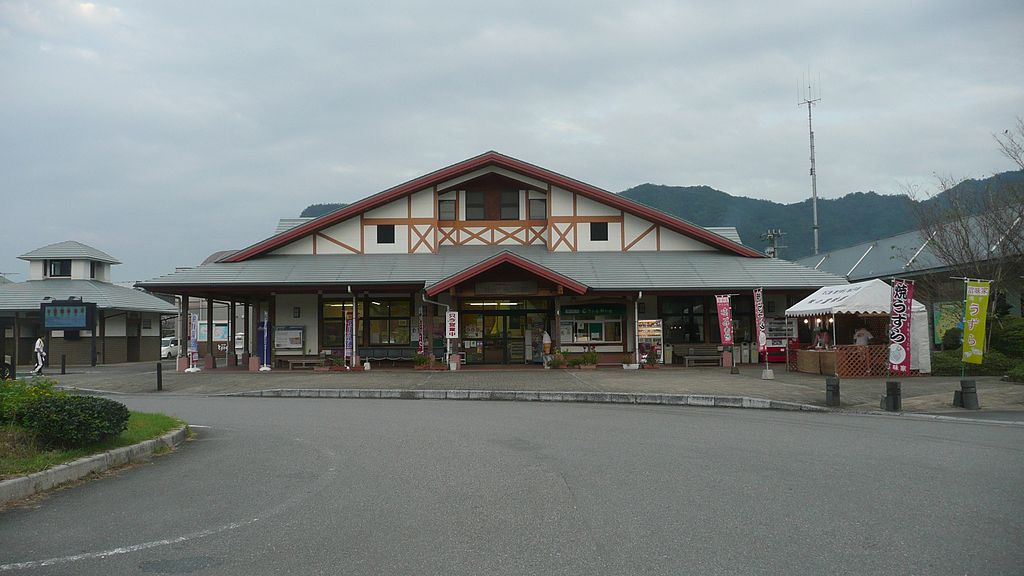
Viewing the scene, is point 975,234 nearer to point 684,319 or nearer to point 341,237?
point 684,319

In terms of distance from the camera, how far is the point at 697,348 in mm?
27312

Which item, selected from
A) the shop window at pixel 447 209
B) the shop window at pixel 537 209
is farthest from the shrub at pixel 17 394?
the shop window at pixel 537 209

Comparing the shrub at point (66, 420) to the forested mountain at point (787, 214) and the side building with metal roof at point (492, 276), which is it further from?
the forested mountain at point (787, 214)

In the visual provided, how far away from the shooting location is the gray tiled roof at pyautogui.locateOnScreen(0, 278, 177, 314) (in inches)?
1405

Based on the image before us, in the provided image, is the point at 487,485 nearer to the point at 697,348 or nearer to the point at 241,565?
the point at 241,565

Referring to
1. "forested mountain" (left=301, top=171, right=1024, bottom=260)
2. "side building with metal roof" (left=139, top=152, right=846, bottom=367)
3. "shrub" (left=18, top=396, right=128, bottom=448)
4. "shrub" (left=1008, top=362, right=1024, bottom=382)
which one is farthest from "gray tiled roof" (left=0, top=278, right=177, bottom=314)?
"forested mountain" (left=301, top=171, right=1024, bottom=260)

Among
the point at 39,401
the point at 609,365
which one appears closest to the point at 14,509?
the point at 39,401

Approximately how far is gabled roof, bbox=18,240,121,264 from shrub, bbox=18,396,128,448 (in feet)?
115

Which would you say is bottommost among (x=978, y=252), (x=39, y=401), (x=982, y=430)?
(x=982, y=430)

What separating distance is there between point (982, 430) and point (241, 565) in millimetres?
10916

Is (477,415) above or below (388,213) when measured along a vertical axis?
below

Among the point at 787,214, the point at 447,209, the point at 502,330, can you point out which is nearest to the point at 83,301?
the point at 447,209

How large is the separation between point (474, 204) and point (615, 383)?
37.6 feet

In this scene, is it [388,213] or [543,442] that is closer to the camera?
[543,442]
